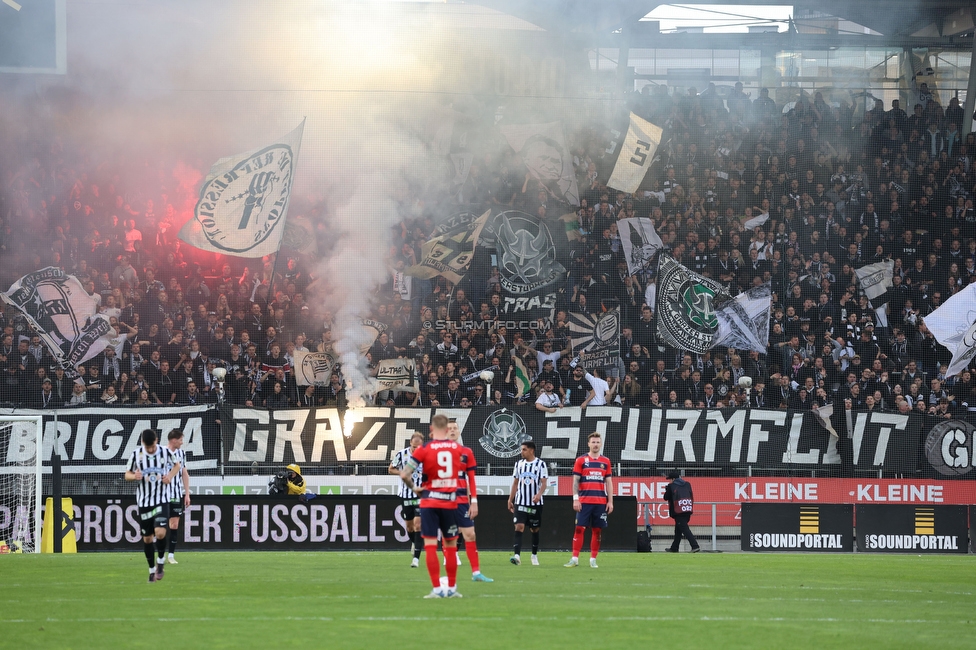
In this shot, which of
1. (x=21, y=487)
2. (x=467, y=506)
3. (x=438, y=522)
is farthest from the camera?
(x=21, y=487)

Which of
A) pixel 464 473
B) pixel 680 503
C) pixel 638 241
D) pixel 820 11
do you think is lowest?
pixel 680 503

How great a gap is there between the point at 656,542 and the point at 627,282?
5.96 m

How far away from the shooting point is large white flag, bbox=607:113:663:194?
27984 millimetres

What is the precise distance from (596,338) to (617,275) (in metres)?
1.84

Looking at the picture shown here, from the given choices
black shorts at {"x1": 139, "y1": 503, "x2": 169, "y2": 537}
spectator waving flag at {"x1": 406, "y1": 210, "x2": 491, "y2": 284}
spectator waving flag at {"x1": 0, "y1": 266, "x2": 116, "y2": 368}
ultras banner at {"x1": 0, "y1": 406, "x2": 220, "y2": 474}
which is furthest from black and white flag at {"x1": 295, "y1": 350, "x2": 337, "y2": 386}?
black shorts at {"x1": 139, "y1": 503, "x2": 169, "y2": 537}

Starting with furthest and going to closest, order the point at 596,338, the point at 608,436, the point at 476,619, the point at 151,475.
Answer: the point at 596,338
the point at 608,436
the point at 151,475
the point at 476,619

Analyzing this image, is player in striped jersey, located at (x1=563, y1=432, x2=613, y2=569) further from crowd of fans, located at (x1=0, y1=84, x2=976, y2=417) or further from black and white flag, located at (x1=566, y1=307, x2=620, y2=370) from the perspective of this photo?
black and white flag, located at (x1=566, y1=307, x2=620, y2=370)

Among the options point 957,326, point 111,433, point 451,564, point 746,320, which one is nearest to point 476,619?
point 451,564

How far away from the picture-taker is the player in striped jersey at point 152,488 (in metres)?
12.6

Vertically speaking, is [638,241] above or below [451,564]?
above

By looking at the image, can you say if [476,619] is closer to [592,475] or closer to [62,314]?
[592,475]

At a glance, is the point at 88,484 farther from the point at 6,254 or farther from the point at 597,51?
the point at 597,51

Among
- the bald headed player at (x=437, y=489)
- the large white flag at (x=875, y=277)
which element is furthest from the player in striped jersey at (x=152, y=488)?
the large white flag at (x=875, y=277)

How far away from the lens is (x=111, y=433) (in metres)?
21.5
